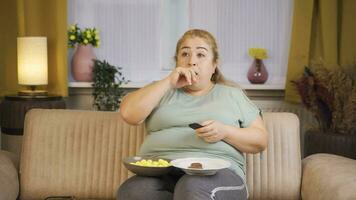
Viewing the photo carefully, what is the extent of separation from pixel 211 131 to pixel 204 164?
12cm

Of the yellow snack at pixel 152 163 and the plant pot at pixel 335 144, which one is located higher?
Answer: the yellow snack at pixel 152 163

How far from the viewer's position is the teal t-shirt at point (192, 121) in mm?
1866

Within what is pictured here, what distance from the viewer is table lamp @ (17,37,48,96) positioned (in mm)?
3090

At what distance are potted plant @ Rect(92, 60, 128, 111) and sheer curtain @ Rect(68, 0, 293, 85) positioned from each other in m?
0.24

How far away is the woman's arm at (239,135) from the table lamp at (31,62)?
5.31ft

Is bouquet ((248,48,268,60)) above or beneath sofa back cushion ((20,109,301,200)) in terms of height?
above

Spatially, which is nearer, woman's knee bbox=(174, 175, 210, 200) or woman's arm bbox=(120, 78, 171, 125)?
woman's knee bbox=(174, 175, 210, 200)

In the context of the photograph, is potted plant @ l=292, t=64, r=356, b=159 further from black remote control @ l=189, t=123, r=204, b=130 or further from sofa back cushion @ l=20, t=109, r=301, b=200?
black remote control @ l=189, t=123, r=204, b=130

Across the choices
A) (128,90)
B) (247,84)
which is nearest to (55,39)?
(128,90)

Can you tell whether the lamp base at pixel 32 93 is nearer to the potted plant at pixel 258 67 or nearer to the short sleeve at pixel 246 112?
the potted plant at pixel 258 67

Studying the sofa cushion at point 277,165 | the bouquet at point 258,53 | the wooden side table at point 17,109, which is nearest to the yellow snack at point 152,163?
the sofa cushion at point 277,165

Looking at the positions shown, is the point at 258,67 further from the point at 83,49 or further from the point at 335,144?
the point at 83,49

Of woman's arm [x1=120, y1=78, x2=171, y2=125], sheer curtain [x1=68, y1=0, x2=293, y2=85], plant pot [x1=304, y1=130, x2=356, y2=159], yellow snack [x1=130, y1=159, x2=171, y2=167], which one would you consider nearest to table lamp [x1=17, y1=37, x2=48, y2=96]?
sheer curtain [x1=68, y1=0, x2=293, y2=85]

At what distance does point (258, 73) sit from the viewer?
11.5ft
